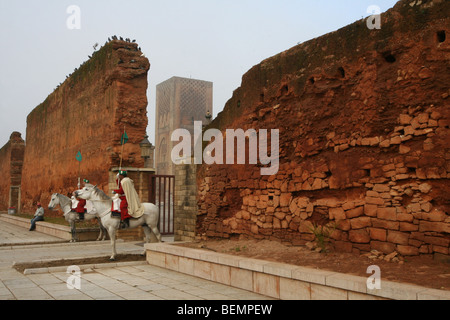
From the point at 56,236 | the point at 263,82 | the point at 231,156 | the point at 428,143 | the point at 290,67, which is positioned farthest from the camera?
the point at 56,236

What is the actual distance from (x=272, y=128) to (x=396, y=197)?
2925mm

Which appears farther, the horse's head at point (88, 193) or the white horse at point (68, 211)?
the white horse at point (68, 211)

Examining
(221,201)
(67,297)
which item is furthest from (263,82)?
(67,297)

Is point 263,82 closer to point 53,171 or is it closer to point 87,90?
point 87,90

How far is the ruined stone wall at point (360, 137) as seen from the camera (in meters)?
5.18

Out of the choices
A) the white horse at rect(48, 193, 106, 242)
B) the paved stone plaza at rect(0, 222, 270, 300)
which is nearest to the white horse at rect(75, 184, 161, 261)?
the paved stone plaza at rect(0, 222, 270, 300)

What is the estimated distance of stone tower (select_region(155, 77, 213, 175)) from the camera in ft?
112

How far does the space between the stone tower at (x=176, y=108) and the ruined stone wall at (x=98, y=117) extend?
42.3 feet

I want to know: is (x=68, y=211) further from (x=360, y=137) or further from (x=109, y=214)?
(x=360, y=137)

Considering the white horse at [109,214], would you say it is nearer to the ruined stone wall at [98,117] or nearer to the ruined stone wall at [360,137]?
the ruined stone wall at [360,137]

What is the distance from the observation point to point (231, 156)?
8.70 metres

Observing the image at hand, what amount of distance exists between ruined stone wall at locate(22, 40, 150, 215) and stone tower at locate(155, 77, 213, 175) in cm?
1289

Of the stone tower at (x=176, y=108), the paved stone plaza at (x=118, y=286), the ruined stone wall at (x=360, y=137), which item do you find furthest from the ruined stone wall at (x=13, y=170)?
the ruined stone wall at (x=360, y=137)

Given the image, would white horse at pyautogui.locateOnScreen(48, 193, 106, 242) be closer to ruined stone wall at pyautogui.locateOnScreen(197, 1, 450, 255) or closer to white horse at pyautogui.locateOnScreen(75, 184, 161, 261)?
white horse at pyautogui.locateOnScreen(75, 184, 161, 261)
